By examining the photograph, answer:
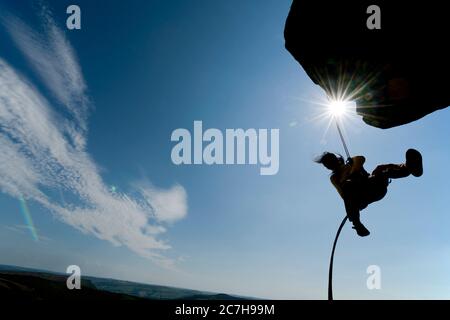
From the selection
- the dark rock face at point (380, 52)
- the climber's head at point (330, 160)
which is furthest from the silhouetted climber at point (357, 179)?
the dark rock face at point (380, 52)

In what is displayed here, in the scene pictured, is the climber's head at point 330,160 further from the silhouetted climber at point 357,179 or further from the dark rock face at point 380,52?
the dark rock face at point 380,52

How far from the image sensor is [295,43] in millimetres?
7035

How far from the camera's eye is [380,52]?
6328mm

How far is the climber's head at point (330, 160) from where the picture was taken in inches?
231

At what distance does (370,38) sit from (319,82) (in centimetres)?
195

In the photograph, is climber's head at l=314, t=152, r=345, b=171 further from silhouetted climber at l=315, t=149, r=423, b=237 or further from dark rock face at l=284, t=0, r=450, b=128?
dark rock face at l=284, t=0, r=450, b=128

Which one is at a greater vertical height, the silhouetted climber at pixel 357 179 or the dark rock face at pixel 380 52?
the dark rock face at pixel 380 52

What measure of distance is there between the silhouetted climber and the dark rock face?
244 centimetres

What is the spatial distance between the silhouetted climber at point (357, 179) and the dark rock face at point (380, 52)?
2.44 metres

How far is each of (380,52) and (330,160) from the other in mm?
3004

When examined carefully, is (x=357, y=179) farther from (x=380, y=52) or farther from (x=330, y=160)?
(x=380, y=52)

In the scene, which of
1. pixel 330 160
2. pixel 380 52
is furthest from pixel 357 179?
pixel 380 52
